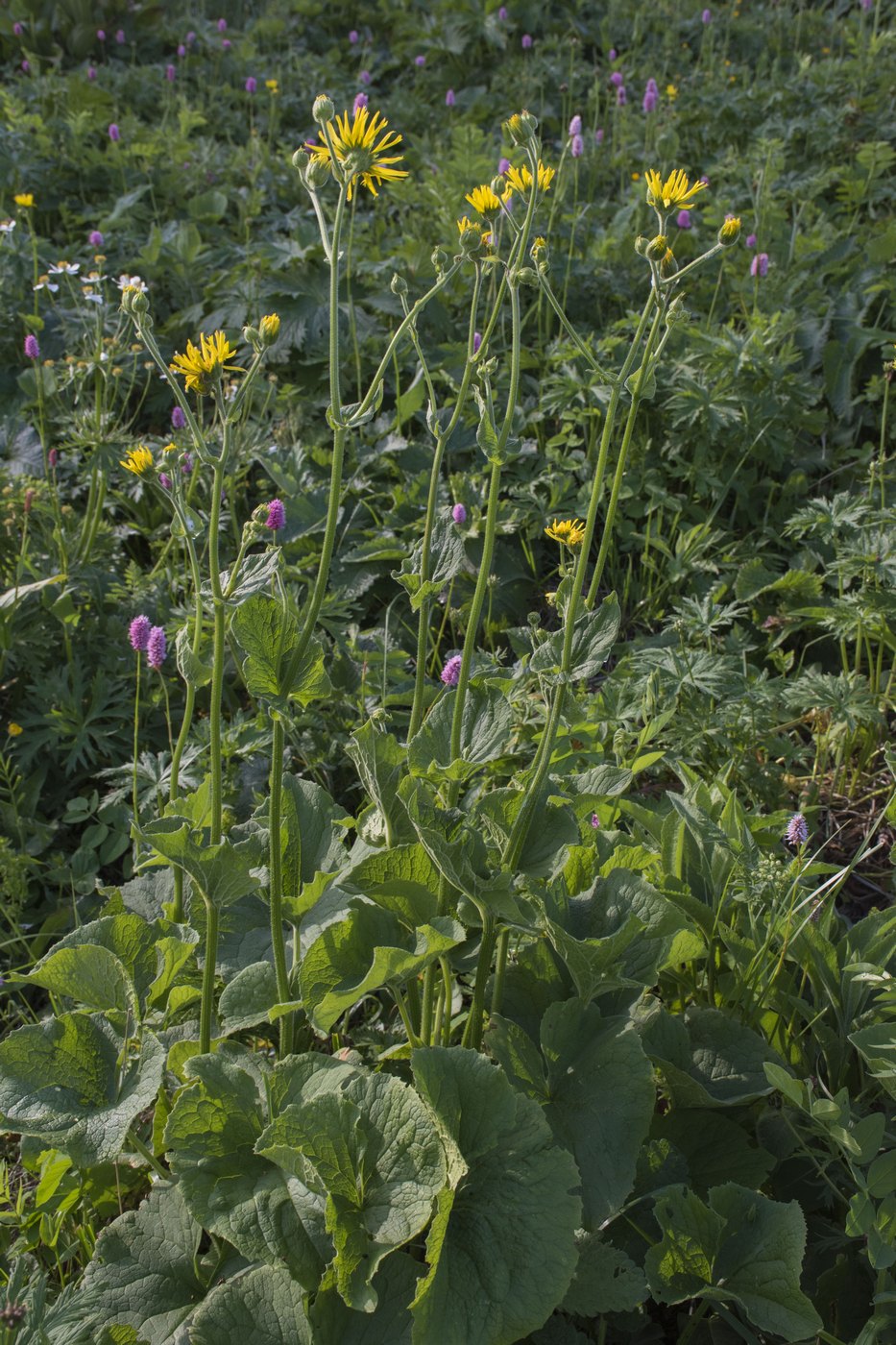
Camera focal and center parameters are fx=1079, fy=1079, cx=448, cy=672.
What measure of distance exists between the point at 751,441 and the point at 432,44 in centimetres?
425

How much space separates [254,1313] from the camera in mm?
1308

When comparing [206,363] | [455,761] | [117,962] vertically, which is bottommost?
[117,962]

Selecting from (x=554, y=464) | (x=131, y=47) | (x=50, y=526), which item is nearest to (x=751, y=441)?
(x=554, y=464)

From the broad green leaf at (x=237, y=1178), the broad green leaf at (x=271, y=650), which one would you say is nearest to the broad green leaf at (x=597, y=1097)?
the broad green leaf at (x=237, y=1178)

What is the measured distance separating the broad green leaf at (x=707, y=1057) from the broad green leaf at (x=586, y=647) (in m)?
0.55

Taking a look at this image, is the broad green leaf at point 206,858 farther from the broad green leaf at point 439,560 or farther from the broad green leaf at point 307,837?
the broad green leaf at point 439,560

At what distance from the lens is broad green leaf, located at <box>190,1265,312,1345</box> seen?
4.23 ft

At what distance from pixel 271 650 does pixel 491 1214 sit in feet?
2.39

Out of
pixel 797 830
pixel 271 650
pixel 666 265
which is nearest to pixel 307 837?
pixel 271 650

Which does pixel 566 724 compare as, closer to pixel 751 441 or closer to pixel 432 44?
pixel 751 441

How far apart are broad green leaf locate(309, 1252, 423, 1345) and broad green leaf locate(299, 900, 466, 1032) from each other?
1.00 ft

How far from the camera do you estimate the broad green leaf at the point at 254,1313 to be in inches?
50.7

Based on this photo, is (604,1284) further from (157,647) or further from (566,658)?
(157,647)

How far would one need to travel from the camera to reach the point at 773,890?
1.65 meters
